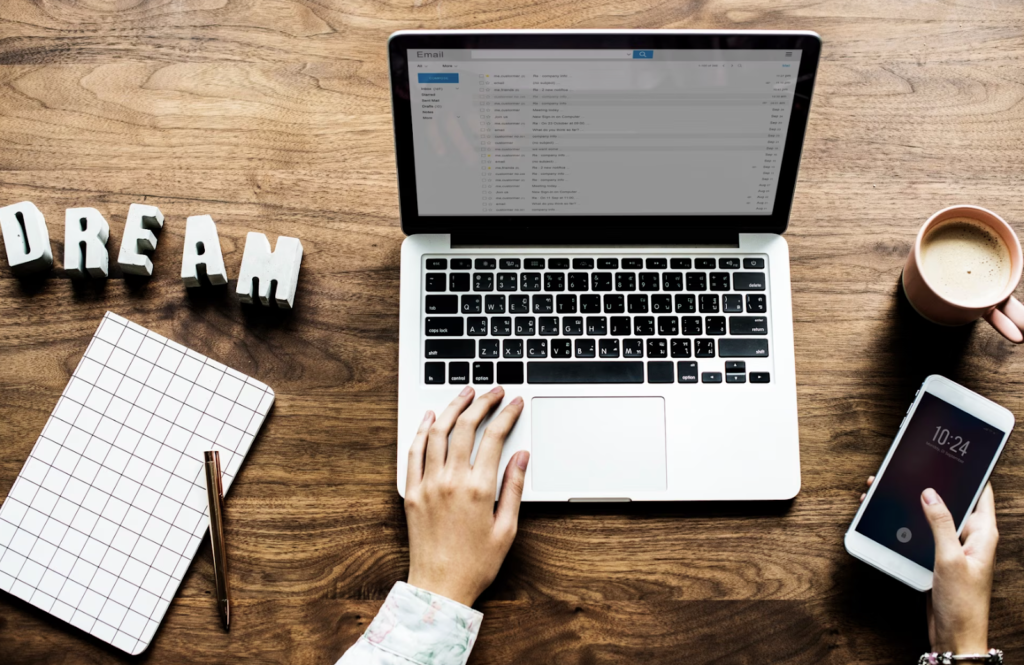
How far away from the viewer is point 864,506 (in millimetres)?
864

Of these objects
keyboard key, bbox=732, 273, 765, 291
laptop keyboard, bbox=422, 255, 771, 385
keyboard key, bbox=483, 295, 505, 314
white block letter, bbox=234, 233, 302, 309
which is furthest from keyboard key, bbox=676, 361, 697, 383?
white block letter, bbox=234, 233, 302, 309

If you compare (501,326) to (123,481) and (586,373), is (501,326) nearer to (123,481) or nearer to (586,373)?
(586,373)

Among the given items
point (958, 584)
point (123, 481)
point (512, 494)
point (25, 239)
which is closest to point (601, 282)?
point (512, 494)

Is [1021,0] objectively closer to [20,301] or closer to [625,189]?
[625,189]

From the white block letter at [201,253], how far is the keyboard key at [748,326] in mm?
612

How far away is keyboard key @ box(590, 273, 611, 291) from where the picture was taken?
91cm

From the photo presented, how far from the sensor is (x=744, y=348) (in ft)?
2.91

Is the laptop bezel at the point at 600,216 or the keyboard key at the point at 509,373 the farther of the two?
the keyboard key at the point at 509,373

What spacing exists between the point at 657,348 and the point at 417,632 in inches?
16.5

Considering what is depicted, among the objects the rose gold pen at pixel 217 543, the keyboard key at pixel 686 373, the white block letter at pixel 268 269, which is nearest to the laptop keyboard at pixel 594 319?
the keyboard key at pixel 686 373

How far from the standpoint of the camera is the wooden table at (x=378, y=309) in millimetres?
872

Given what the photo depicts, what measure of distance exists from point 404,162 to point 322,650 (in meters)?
0.56

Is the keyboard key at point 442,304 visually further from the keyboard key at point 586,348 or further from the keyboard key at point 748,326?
the keyboard key at point 748,326

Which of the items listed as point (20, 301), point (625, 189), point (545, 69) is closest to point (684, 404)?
point (625, 189)
